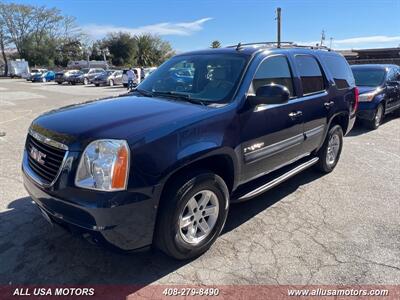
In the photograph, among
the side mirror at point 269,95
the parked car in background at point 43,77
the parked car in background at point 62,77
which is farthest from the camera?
the parked car in background at point 43,77

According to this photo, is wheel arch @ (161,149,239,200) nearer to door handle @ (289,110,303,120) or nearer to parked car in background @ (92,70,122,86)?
door handle @ (289,110,303,120)

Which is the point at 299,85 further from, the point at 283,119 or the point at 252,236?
the point at 252,236

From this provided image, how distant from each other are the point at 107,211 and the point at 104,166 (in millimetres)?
333

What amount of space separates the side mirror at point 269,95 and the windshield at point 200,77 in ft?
0.79

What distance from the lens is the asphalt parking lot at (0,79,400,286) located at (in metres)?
2.94

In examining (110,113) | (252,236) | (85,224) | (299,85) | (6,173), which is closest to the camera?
(85,224)

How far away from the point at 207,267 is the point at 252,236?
74 centimetres

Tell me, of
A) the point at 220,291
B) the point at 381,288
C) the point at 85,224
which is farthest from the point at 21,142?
the point at 381,288

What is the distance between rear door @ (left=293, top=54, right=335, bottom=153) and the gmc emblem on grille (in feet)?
10.0

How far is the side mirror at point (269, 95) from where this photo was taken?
130 inches

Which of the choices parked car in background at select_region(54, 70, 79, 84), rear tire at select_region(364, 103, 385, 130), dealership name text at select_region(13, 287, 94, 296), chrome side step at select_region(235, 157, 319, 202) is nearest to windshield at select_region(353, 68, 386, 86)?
rear tire at select_region(364, 103, 385, 130)

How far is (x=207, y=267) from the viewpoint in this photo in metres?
3.08

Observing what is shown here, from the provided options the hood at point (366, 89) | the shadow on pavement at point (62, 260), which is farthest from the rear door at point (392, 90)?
the shadow on pavement at point (62, 260)

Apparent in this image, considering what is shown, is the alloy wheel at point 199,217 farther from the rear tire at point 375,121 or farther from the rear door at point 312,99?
the rear tire at point 375,121
